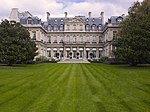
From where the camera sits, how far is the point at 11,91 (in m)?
10.1

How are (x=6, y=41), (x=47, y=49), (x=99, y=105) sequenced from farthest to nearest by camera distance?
(x=47, y=49) < (x=6, y=41) < (x=99, y=105)

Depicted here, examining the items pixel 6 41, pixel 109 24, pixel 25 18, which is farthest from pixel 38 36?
pixel 6 41

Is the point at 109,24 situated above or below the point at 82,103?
above

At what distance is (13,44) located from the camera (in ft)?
88.1

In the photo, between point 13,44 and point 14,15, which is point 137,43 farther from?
point 14,15

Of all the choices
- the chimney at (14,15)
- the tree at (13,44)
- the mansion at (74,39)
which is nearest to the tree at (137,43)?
the tree at (13,44)

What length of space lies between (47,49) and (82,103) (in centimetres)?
6153

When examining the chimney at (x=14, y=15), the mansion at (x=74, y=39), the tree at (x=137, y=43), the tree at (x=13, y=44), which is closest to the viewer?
the tree at (x=137, y=43)

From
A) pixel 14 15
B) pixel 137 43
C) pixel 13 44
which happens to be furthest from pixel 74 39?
pixel 137 43

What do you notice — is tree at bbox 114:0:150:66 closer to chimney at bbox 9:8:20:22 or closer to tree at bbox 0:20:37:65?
tree at bbox 0:20:37:65

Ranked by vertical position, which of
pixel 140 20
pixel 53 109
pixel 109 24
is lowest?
pixel 53 109

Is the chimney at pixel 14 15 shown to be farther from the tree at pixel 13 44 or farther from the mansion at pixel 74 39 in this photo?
the tree at pixel 13 44

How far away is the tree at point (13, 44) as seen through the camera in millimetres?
26097

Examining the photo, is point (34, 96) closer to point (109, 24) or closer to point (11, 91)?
point (11, 91)
